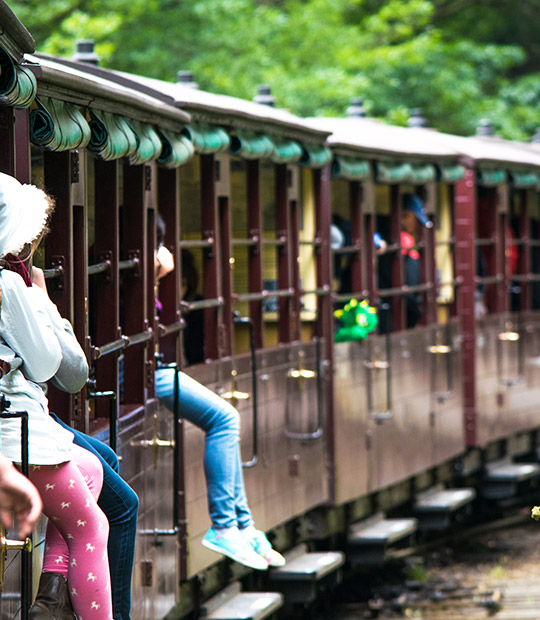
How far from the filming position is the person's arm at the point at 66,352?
3.81m

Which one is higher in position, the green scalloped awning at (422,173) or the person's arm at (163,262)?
the green scalloped awning at (422,173)

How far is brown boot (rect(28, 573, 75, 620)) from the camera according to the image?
4008 mm

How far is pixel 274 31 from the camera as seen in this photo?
66.5 ft

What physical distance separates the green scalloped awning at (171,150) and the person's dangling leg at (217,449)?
2.94 feet

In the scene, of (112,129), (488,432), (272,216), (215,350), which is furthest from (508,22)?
(112,129)

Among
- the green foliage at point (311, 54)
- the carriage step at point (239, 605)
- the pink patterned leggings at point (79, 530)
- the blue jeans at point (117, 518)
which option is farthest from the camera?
the green foliage at point (311, 54)

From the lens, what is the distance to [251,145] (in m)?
7.33

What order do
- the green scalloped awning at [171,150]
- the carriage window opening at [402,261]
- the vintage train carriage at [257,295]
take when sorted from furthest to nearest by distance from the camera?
the carriage window opening at [402,261] → the vintage train carriage at [257,295] → the green scalloped awning at [171,150]

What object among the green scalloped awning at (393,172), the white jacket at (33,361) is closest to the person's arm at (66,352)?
the white jacket at (33,361)

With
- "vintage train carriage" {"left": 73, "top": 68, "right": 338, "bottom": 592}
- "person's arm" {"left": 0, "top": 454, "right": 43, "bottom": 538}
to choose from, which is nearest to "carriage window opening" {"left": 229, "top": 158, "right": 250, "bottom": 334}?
"vintage train carriage" {"left": 73, "top": 68, "right": 338, "bottom": 592}

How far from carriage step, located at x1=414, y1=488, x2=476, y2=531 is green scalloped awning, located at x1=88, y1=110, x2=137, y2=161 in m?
6.12

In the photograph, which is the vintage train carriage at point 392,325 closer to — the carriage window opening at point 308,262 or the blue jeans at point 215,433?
the carriage window opening at point 308,262

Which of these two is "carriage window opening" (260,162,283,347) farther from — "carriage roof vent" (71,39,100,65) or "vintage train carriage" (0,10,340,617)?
"carriage roof vent" (71,39,100,65)

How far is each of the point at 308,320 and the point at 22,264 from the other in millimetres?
5210
